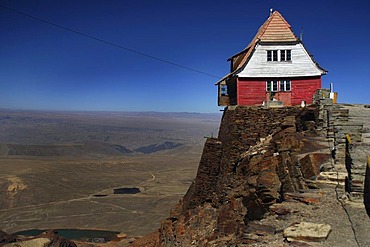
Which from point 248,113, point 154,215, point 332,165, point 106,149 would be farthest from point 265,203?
point 106,149

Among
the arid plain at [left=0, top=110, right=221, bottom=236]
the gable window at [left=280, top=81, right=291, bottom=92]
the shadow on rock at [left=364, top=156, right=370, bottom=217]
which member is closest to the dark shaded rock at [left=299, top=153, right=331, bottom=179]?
the shadow on rock at [left=364, top=156, right=370, bottom=217]


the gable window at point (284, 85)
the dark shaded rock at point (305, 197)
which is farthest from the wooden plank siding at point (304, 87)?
the dark shaded rock at point (305, 197)

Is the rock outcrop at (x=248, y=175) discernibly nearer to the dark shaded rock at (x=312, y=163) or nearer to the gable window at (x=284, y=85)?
the dark shaded rock at (x=312, y=163)

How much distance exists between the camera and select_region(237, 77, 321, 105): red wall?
826 inches

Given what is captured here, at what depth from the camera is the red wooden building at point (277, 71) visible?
20.8 metres

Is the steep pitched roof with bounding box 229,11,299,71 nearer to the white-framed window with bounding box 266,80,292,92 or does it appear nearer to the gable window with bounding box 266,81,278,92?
the gable window with bounding box 266,81,278,92

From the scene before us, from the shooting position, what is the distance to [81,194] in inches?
2361

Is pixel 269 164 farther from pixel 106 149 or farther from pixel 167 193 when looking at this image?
pixel 106 149

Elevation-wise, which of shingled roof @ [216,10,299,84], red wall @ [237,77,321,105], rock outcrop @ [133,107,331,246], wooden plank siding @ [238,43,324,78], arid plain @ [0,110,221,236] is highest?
shingled roof @ [216,10,299,84]

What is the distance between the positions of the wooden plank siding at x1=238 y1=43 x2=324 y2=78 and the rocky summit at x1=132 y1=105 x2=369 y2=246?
4055 mm

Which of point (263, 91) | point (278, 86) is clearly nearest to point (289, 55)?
point (278, 86)

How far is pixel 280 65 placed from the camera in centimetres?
2091

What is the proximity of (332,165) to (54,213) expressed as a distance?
48052 mm

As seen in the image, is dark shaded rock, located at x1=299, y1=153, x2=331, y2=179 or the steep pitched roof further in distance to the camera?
the steep pitched roof
